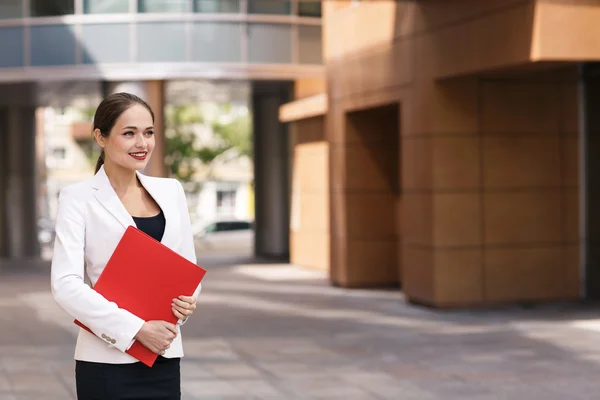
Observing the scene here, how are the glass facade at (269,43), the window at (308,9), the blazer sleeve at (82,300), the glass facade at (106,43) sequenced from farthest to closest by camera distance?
1. the window at (308,9)
2. the glass facade at (269,43)
3. the glass facade at (106,43)
4. the blazer sleeve at (82,300)

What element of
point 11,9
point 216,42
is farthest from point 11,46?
point 216,42

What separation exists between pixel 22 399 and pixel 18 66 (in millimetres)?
18290

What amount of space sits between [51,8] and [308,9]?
5.95 meters

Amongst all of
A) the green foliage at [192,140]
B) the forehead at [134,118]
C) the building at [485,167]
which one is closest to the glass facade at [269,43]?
the building at [485,167]

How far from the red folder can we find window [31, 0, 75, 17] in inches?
936

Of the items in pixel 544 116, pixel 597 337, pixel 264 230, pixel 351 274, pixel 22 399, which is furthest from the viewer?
pixel 264 230

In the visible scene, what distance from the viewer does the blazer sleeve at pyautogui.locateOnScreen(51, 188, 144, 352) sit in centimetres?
361

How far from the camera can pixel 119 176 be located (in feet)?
12.4

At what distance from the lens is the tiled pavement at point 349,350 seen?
990 cm

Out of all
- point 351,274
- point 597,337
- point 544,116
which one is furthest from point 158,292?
point 351,274

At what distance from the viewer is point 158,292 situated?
3.69 m

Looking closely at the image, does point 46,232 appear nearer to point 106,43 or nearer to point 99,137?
point 106,43

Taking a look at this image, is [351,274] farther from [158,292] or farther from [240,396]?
[158,292]

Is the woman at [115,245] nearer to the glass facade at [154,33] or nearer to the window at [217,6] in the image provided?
the glass facade at [154,33]
